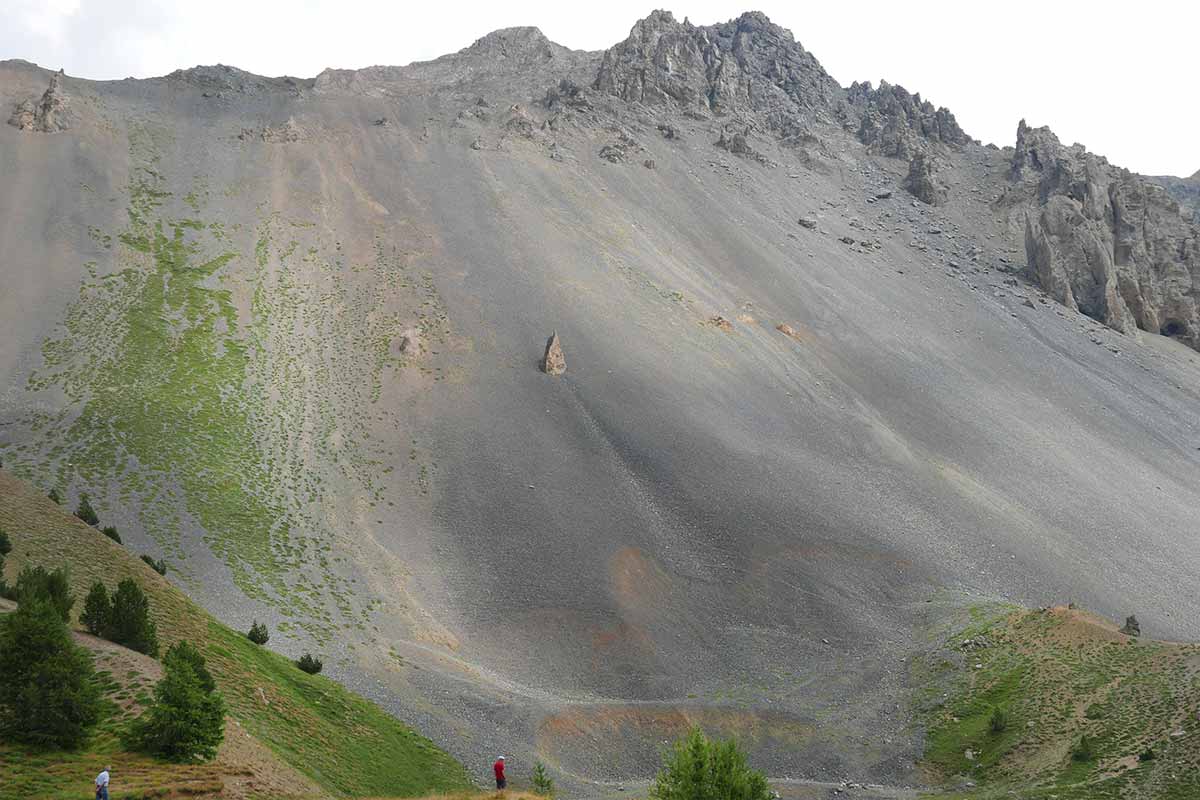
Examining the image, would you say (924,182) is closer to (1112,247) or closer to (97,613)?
(1112,247)

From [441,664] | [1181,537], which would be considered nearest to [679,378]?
[441,664]

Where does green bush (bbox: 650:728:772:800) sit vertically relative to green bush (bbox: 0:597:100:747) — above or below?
below

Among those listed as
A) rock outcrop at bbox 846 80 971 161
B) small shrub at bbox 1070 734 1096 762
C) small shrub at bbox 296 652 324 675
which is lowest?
small shrub at bbox 1070 734 1096 762

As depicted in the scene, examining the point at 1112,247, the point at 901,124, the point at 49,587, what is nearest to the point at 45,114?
the point at 49,587

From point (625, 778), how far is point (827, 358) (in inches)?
2417

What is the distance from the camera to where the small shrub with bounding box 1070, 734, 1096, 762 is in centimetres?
3148

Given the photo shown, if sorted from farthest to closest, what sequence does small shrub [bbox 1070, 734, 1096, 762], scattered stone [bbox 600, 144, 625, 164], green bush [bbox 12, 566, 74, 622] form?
scattered stone [bbox 600, 144, 625, 164] < small shrub [bbox 1070, 734, 1096, 762] < green bush [bbox 12, 566, 74, 622]

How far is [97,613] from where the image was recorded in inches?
1009

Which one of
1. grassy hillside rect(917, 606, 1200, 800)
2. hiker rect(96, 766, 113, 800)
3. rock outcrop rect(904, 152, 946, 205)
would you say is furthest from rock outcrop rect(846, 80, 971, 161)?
hiker rect(96, 766, 113, 800)

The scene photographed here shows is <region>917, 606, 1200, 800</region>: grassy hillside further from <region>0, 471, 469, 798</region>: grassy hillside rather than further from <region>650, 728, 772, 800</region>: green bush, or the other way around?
<region>0, 471, 469, 798</region>: grassy hillside

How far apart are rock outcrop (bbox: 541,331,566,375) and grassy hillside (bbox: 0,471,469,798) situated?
4173 centimetres

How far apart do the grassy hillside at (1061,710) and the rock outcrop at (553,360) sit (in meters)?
40.2

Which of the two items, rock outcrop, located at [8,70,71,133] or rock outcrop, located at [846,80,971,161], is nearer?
rock outcrop, located at [8,70,71,133]

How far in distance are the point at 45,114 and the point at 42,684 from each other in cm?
10507
